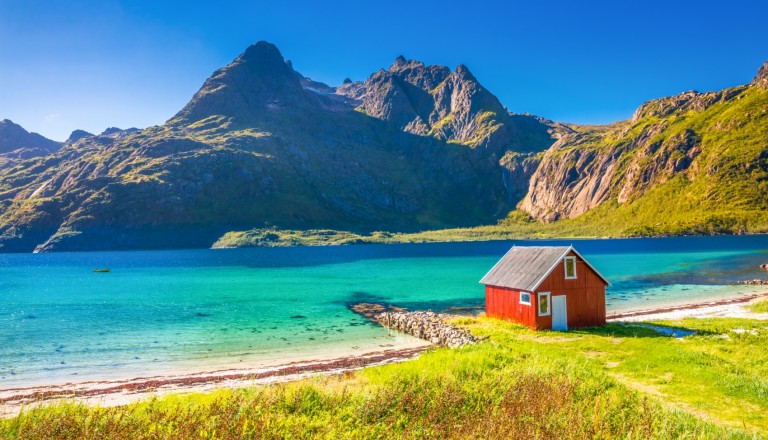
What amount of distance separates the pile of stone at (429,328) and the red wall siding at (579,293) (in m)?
7.09

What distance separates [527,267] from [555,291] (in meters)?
3.35

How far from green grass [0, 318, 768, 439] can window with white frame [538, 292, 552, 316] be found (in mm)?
10999

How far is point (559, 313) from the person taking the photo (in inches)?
1454

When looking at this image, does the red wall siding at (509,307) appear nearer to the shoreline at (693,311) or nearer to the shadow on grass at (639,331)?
A: the shadow on grass at (639,331)

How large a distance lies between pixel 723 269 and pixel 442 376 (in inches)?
4068

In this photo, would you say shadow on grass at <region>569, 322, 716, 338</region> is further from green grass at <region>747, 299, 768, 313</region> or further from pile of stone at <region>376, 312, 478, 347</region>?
green grass at <region>747, 299, 768, 313</region>

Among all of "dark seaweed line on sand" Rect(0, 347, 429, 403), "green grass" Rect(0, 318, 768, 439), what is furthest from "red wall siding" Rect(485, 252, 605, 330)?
"green grass" Rect(0, 318, 768, 439)

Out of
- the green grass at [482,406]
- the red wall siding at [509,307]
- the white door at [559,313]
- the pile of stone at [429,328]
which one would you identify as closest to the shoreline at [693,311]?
the white door at [559,313]

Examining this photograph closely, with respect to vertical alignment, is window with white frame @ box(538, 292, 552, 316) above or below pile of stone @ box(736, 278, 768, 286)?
above

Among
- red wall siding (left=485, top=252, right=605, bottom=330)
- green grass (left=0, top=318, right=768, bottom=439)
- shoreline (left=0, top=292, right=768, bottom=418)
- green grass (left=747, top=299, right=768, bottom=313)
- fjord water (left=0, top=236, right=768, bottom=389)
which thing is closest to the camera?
green grass (left=0, top=318, right=768, bottom=439)

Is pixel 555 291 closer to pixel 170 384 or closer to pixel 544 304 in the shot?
pixel 544 304

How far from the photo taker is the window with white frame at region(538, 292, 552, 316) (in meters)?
36.5

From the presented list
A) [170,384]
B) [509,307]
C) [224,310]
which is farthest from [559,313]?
[224,310]

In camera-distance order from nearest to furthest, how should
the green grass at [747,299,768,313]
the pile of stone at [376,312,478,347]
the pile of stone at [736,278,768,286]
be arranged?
the pile of stone at [376,312,478,347]
the green grass at [747,299,768,313]
the pile of stone at [736,278,768,286]
